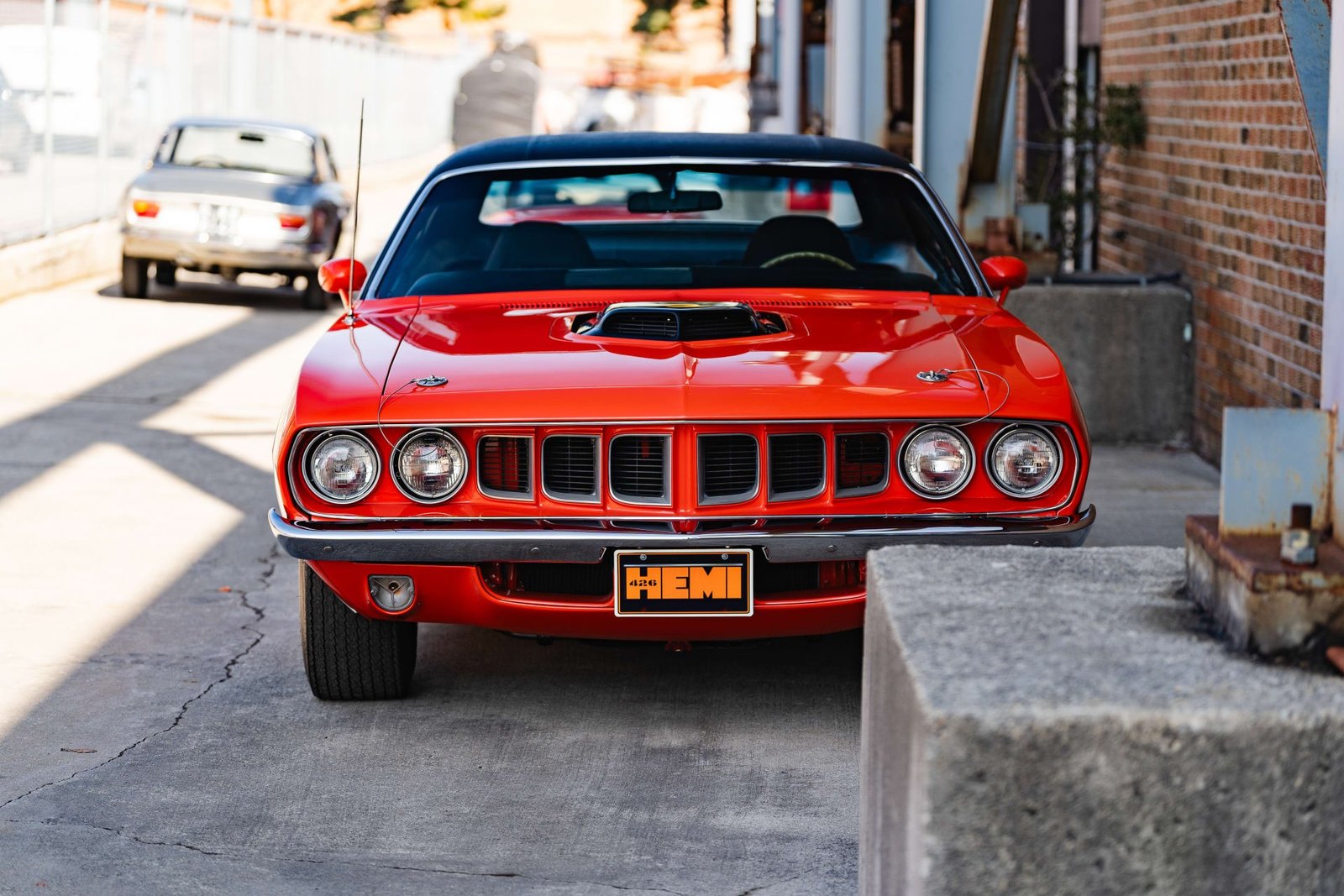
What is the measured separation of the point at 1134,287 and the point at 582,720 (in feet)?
17.2

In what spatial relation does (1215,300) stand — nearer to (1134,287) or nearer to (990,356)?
(1134,287)

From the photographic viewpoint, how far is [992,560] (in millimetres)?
3045

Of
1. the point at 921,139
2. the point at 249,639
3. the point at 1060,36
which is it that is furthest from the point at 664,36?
the point at 249,639

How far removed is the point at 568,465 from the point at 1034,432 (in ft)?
3.63

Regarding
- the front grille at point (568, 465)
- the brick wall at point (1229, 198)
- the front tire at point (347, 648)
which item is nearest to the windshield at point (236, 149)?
the brick wall at point (1229, 198)

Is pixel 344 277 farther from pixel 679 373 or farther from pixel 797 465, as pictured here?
pixel 797 465

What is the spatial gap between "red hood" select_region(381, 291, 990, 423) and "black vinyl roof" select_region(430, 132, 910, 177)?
0.85 m

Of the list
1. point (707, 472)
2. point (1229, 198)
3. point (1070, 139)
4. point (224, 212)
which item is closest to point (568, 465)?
point (707, 472)

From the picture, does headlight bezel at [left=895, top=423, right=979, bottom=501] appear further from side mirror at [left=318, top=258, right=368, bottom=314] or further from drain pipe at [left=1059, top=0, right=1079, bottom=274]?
drain pipe at [left=1059, top=0, right=1079, bottom=274]

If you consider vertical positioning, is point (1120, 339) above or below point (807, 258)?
below

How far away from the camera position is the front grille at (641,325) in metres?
4.68

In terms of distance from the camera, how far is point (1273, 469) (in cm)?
278

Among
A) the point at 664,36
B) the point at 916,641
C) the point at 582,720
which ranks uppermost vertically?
the point at 664,36

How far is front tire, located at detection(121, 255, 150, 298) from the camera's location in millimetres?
14766
